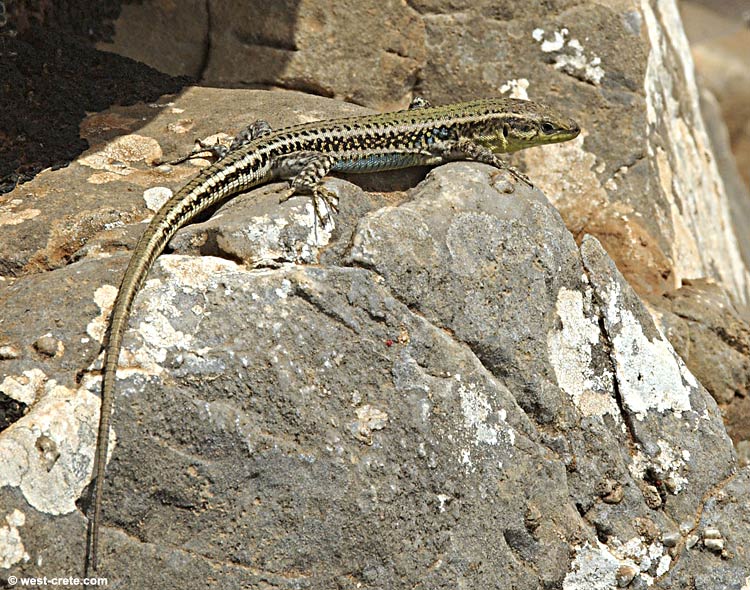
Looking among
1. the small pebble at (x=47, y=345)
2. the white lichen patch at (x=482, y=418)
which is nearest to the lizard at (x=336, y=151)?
the small pebble at (x=47, y=345)

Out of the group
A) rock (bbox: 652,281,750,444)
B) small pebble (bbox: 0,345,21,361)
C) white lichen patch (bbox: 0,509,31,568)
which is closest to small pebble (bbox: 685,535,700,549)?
rock (bbox: 652,281,750,444)

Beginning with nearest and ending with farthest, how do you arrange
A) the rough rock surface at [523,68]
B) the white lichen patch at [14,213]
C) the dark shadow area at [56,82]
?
the white lichen patch at [14,213] → the dark shadow area at [56,82] → the rough rock surface at [523,68]

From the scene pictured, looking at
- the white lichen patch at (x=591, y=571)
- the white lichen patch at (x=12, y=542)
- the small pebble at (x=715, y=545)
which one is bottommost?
the white lichen patch at (x=591, y=571)

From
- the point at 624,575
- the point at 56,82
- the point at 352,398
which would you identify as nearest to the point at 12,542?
the point at 352,398

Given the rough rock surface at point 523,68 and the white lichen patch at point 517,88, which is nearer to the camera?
the rough rock surface at point 523,68

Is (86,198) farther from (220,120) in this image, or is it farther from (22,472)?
(22,472)

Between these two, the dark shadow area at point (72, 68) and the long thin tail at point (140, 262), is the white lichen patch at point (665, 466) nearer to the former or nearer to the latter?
the long thin tail at point (140, 262)

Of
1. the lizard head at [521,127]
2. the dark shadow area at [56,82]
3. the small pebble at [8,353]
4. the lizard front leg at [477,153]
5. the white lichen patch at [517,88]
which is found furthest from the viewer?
the white lichen patch at [517,88]
